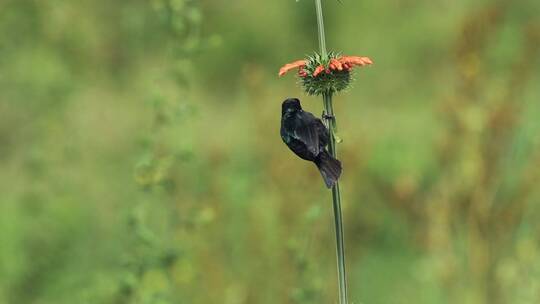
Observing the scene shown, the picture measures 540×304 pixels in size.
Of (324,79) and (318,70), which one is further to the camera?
(324,79)

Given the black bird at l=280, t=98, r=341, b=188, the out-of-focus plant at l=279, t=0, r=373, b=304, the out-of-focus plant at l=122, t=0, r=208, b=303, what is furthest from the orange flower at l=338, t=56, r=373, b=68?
the out-of-focus plant at l=122, t=0, r=208, b=303

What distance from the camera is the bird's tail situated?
157 centimetres

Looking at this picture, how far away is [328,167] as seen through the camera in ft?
5.22

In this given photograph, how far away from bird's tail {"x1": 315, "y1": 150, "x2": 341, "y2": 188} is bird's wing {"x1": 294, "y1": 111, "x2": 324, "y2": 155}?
20 mm

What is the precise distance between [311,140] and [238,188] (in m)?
3.88

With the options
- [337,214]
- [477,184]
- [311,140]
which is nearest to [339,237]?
[337,214]

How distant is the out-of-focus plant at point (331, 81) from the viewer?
1545mm

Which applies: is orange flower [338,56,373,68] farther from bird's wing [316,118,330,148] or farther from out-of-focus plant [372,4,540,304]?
out-of-focus plant [372,4,540,304]

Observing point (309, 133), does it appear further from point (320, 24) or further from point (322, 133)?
point (320, 24)

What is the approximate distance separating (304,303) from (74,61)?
8.44 feet

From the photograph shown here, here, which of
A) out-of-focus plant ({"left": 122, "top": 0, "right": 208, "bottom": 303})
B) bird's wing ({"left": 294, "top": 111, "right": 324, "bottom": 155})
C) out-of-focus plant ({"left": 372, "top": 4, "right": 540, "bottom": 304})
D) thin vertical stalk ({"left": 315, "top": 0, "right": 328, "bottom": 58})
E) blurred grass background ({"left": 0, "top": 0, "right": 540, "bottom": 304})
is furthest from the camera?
out-of-focus plant ({"left": 372, "top": 4, "right": 540, "bottom": 304})

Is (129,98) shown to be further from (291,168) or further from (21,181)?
(291,168)

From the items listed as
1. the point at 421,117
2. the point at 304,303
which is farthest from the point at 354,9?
the point at 304,303

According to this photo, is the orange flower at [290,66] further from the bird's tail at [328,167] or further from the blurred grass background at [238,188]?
the blurred grass background at [238,188]
